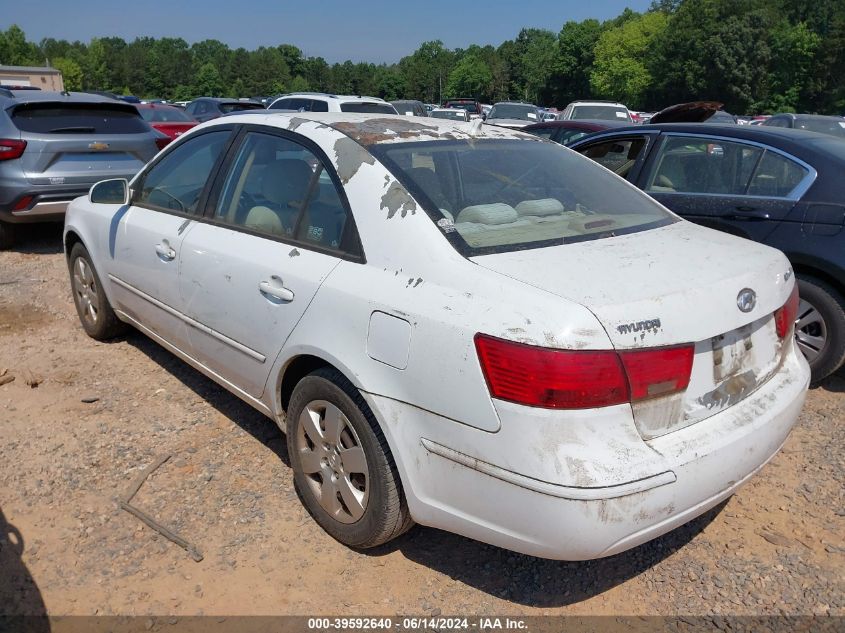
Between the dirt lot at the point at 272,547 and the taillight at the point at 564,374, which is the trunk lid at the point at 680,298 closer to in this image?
the taillight at the point at 564,374

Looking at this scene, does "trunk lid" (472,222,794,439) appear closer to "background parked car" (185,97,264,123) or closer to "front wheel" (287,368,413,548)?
"front wheel" (287,368,413,548)

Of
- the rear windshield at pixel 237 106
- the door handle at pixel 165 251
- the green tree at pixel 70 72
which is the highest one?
the green tree at pixel 70 72

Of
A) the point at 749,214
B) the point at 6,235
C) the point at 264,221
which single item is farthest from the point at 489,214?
the point at 6,235

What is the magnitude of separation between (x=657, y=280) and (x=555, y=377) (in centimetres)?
56

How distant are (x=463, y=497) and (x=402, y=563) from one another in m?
0.70

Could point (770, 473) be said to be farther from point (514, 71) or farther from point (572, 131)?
point (514, 71)

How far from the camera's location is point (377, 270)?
8.14 ft

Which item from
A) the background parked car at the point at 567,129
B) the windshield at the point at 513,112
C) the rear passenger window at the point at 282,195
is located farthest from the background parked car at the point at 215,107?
the rear passenger window at the point at 282,195

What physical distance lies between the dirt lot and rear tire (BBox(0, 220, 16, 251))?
4389 millimetres

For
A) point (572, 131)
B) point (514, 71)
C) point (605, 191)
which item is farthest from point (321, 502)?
point (514, 71)

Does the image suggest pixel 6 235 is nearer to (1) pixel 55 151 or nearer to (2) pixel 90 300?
(1) pixel 55 151

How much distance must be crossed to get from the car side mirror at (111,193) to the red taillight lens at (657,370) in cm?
335

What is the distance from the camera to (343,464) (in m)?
2.68

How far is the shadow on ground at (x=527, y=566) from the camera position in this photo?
2602mm
